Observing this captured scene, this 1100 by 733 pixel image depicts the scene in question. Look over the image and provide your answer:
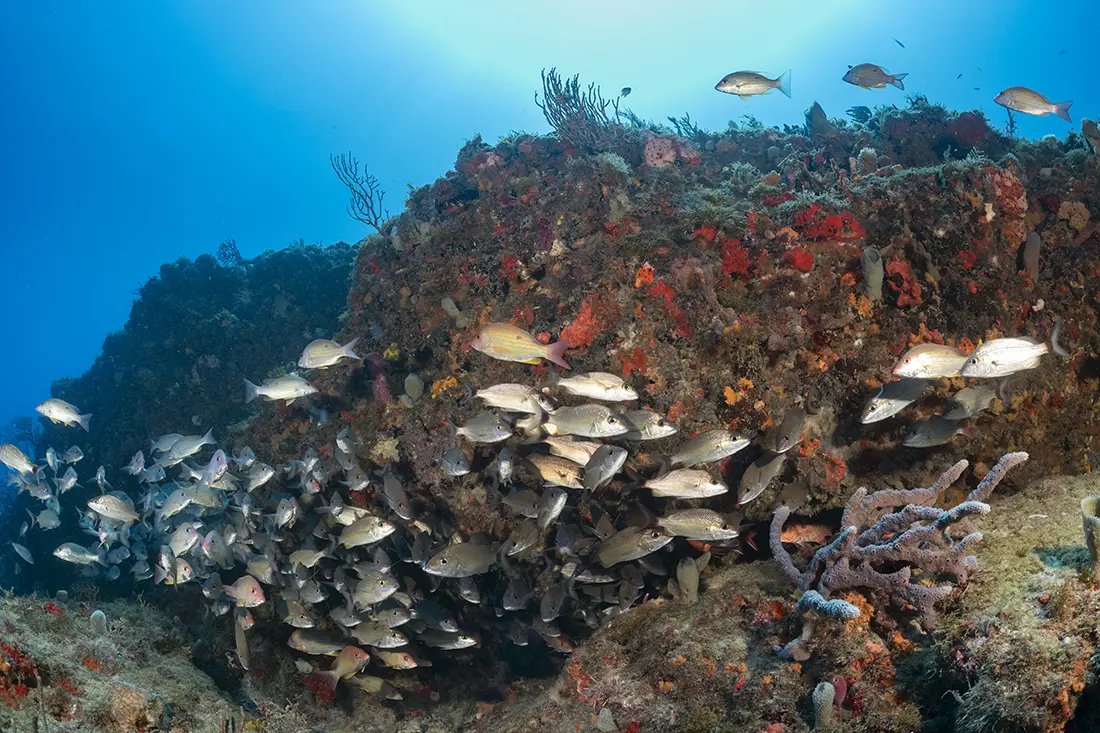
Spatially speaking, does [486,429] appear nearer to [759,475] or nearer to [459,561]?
[459,561]

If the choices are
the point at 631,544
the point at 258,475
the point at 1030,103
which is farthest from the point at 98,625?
the point at 1030,103

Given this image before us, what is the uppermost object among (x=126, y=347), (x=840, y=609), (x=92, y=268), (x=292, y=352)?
(x=92, y=268)

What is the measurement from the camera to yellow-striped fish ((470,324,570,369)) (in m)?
4.75

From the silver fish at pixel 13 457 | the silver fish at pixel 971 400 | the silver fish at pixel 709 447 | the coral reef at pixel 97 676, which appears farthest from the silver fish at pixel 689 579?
the silver fish at pixel 13 457

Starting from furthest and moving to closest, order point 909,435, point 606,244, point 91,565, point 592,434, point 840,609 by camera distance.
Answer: point 91,565, point 606,244, point 909,435, point 592,434, point 840,609

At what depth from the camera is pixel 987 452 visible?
5320 millimetres

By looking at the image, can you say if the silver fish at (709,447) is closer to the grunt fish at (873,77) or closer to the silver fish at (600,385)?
the silver fish at (600,385)

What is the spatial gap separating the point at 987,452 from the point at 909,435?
119 cm

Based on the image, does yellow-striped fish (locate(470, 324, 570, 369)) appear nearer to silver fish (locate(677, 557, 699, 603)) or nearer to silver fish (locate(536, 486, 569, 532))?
silver fish (locate(536, 486, 569, 532))

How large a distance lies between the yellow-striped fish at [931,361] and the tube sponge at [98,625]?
9.00m

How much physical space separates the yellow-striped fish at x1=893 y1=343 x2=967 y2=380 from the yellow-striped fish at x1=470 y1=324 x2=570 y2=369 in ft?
8.87

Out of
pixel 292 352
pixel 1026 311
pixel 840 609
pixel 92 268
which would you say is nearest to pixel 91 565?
pixel 292 352

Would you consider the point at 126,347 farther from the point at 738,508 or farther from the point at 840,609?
the point at 840,609

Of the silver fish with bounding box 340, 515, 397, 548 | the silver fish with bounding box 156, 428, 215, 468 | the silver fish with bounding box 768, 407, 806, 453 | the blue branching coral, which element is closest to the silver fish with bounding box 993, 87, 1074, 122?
the silver fish with bounding box 768, 407, 806, 453
